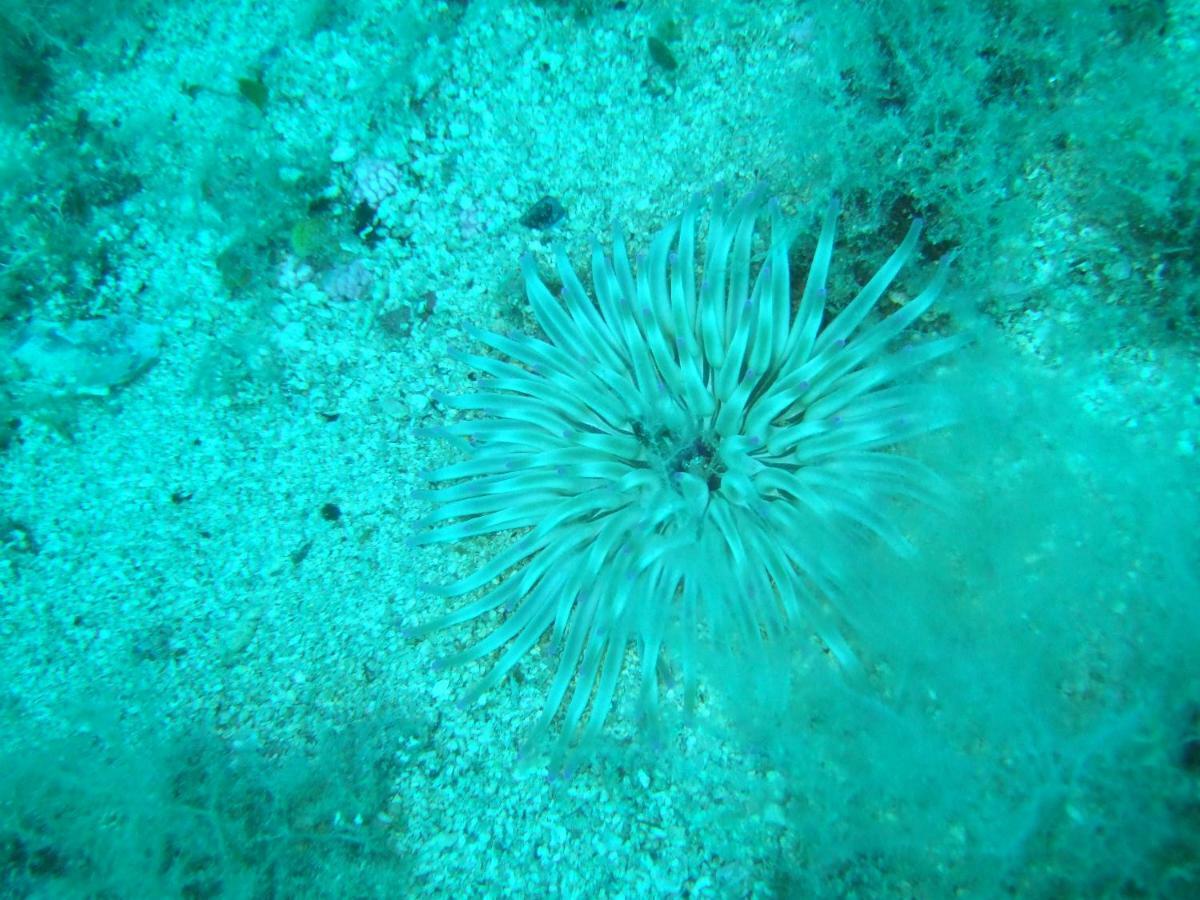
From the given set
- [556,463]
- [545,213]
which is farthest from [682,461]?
[545,213]

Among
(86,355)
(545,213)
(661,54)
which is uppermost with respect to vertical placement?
(661,54)

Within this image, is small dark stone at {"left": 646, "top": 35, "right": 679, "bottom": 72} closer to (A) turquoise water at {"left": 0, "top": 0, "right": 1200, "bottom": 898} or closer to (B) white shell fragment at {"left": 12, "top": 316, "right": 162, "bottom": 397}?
(A) turquoise water at {"left": 0, "top": 0, "right": 1200, "bottom": 898}

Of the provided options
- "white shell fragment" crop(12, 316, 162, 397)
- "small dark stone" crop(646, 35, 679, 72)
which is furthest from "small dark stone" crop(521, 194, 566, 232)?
"white shell fragment" crop(12, 316, 162, 397)

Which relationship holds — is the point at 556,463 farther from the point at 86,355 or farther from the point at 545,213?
the point at 86,355

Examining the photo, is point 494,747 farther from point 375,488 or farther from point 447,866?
point 375,488

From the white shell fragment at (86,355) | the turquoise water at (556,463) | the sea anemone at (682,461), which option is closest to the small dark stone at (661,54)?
the turquoise water at (556,463)

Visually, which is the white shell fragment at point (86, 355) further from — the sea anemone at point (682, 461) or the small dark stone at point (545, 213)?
the small dark stone at point (545, 213)
